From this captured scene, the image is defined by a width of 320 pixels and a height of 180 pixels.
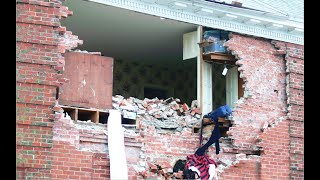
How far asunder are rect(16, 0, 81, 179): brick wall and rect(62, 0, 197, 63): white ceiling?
1.51 metres

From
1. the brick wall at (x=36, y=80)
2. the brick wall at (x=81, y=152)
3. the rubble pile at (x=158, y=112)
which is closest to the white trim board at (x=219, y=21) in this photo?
the brick wall at (x=36, y=80)

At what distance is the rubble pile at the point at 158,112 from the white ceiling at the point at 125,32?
6.07ft

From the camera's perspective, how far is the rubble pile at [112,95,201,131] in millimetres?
16781

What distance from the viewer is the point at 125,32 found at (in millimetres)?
19203

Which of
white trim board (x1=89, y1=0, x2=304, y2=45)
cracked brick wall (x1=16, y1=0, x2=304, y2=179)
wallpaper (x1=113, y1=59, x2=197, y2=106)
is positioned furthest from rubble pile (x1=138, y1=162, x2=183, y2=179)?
wallpaper (x1=113, y1=59, x2=197, y2=106)

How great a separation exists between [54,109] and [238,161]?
4507mm

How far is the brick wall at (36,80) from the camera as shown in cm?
1487

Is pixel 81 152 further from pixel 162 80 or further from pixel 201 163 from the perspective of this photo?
pixel 162 80

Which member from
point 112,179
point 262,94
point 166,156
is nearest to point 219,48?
point 262,94

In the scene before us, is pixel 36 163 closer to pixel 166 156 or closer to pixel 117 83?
pixel 166 156

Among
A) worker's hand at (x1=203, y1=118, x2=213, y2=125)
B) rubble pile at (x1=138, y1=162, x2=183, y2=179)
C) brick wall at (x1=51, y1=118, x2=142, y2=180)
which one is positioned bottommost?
rubble pile at (x1=138, y1=162, x2=183, y2=179)

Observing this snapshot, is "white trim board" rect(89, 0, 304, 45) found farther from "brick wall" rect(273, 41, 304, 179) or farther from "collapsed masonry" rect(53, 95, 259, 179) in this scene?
"collapsed masonry" rect(53, 95, 259, 179)

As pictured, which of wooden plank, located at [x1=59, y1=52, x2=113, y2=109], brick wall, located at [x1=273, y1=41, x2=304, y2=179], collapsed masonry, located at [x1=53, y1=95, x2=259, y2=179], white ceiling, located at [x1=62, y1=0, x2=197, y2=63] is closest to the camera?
collapsed masonry, located at [x1=53, y1=95, x2=259, y2=179]

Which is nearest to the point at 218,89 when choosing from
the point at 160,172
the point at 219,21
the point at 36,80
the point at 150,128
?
the point at 219,21
